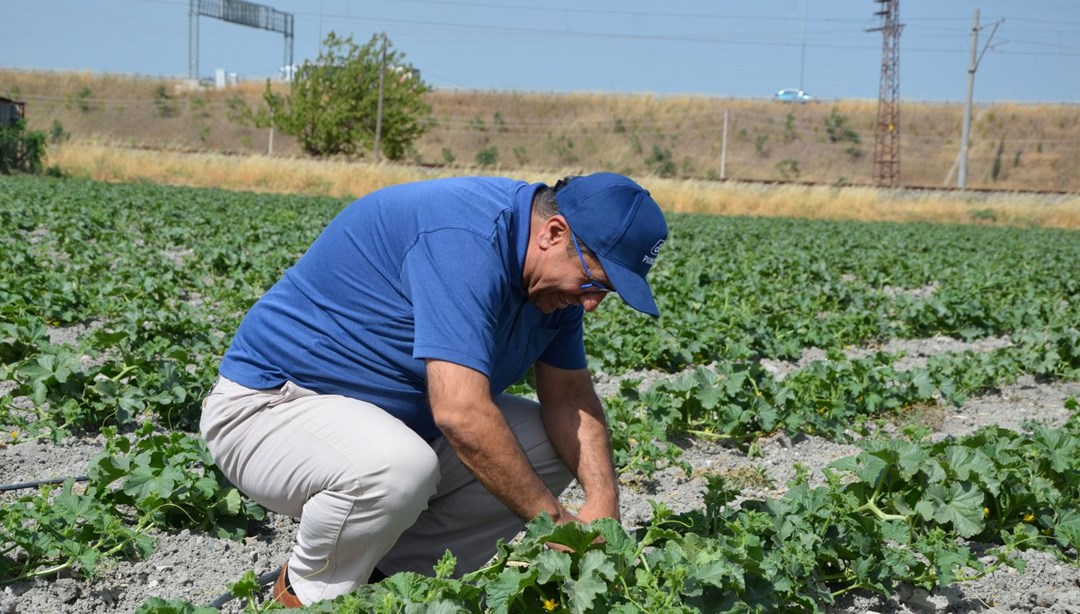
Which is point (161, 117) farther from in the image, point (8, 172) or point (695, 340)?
point (695, 340)

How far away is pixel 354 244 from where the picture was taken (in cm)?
304

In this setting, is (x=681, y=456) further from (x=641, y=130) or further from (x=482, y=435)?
(x=641, y=130)

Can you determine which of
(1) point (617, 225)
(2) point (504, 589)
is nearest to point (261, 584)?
(2) point (504, 589)

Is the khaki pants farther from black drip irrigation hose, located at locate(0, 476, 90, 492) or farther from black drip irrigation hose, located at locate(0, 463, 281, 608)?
black drip irrigation hose, located at locate(0, 476, 90, 492)

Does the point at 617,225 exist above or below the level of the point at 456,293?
above

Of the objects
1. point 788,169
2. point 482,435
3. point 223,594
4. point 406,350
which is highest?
point 788,169

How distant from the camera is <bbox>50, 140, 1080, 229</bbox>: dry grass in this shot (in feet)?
101

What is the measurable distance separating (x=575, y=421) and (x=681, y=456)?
1.90 meters

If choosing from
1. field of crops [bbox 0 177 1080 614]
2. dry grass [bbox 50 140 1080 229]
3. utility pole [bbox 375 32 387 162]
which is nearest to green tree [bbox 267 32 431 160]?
utility pole [bbox 375 32 387 162]

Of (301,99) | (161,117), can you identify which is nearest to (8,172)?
(301,99)

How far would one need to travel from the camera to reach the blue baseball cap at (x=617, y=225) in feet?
9.16

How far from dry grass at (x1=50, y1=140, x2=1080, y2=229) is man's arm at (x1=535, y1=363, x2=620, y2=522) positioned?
27.1 m

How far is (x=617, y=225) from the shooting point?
278 cm

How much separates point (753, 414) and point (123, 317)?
12.7ft
